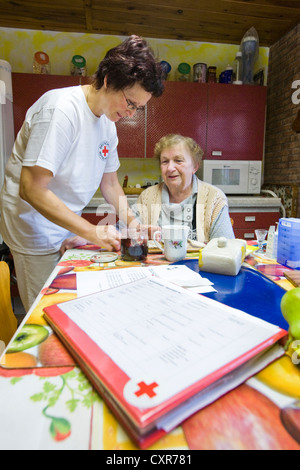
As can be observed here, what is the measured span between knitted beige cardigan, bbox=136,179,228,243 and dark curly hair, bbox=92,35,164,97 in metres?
0.66

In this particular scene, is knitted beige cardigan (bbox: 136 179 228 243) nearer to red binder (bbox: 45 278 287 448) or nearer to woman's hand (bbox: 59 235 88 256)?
woman's hand (bbox: 59 235 88 256)

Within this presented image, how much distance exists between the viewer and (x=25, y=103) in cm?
297

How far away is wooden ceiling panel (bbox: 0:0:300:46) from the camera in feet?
9.15

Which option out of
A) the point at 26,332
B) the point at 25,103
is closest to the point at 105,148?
the point at 26,332

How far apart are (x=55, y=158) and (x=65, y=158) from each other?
143mm

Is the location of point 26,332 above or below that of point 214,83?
below

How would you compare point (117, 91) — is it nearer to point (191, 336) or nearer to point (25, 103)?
point (191, 336)

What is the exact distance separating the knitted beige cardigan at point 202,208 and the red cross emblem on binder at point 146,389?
4.05 feet

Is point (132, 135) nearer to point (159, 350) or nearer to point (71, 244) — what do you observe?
point (71, 244)

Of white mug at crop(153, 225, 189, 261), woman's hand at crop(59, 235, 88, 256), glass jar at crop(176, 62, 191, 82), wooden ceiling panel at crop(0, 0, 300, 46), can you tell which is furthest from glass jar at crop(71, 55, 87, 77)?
white mug at crop(153, 225, 189, 261)

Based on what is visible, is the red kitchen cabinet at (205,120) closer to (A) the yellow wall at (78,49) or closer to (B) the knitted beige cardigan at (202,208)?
(A) the yellow wall at (78,49)

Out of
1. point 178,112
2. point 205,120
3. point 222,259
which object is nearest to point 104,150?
point 222,259

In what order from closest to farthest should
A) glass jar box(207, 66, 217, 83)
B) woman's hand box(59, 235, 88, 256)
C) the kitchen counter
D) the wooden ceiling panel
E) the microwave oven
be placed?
1. woman's hand box(59, 235, 88, 256)
2. the wooden ceiling panel
3. the kitchen counter
4. the microwave oven
5. glass jar box(207, 66, 217, 83)
